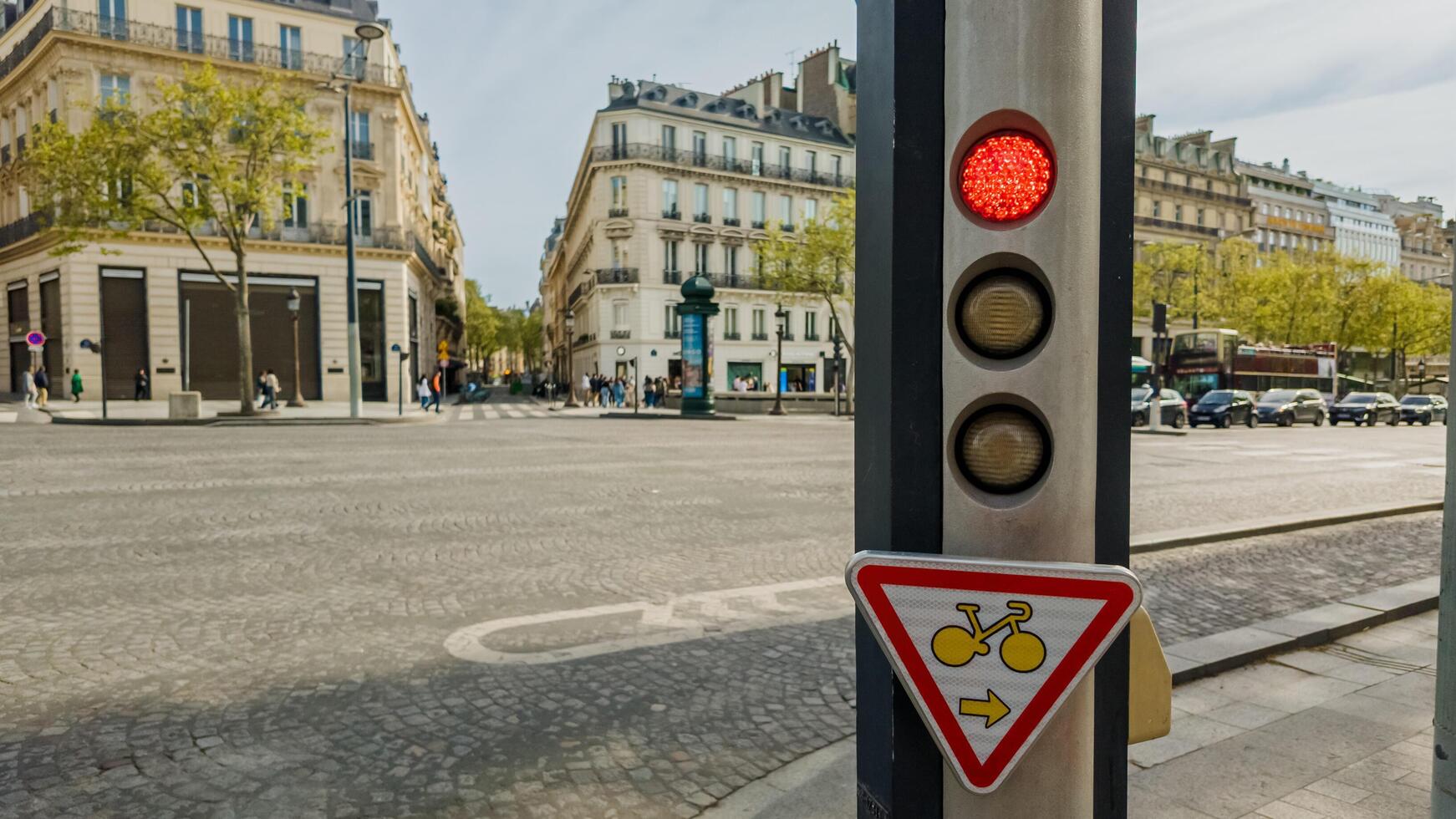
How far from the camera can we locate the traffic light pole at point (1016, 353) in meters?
1.20

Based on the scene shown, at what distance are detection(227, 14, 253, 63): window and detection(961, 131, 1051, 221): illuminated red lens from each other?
39.5 meters

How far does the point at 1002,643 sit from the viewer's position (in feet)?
3.98

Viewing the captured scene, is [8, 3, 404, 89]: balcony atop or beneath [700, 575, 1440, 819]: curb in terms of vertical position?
atop

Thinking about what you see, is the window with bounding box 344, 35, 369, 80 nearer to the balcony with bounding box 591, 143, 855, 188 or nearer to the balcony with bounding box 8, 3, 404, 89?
the balcony with bounding box 8, 3, 404, 89

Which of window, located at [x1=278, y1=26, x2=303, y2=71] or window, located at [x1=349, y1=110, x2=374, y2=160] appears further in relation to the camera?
window, located at [x1=349, y1=110, x2=374, y2=160]

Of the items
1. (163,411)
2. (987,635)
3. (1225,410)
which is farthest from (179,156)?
(1225,410)

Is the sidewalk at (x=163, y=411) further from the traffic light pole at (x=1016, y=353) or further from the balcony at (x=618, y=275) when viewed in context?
the traffic light pole at (x=1016, y=353)

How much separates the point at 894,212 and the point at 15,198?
46.5 m

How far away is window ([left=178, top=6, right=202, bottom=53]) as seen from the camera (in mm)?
32312

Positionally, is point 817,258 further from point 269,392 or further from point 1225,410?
point 269,392

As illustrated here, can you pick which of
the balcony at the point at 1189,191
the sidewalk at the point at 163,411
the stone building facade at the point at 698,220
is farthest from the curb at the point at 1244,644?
the balcony at the point at 1189,191

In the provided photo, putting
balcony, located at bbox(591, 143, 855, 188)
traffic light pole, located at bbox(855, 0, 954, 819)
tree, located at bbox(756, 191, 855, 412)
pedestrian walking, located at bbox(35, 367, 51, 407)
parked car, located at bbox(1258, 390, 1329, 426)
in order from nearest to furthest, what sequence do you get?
traffic light pole, located at bbox(855, 0, 954, 819)
pedestrian walking, located at bbox(35, 367, 51, 407)
parked car, located at bbox(1258, 390, 1329, 426)
tree, located at bbox(756, 191, 855, 412)
balcony, located at bbox(591, 143, 855, 188)

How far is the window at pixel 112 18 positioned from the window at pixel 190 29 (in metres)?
1.71

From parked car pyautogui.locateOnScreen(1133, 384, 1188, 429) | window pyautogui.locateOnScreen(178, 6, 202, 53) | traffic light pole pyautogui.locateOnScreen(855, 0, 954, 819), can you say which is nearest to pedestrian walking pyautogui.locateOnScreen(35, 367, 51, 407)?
window pyautogui.locateOnScreen(178, 6, 202, 53)
